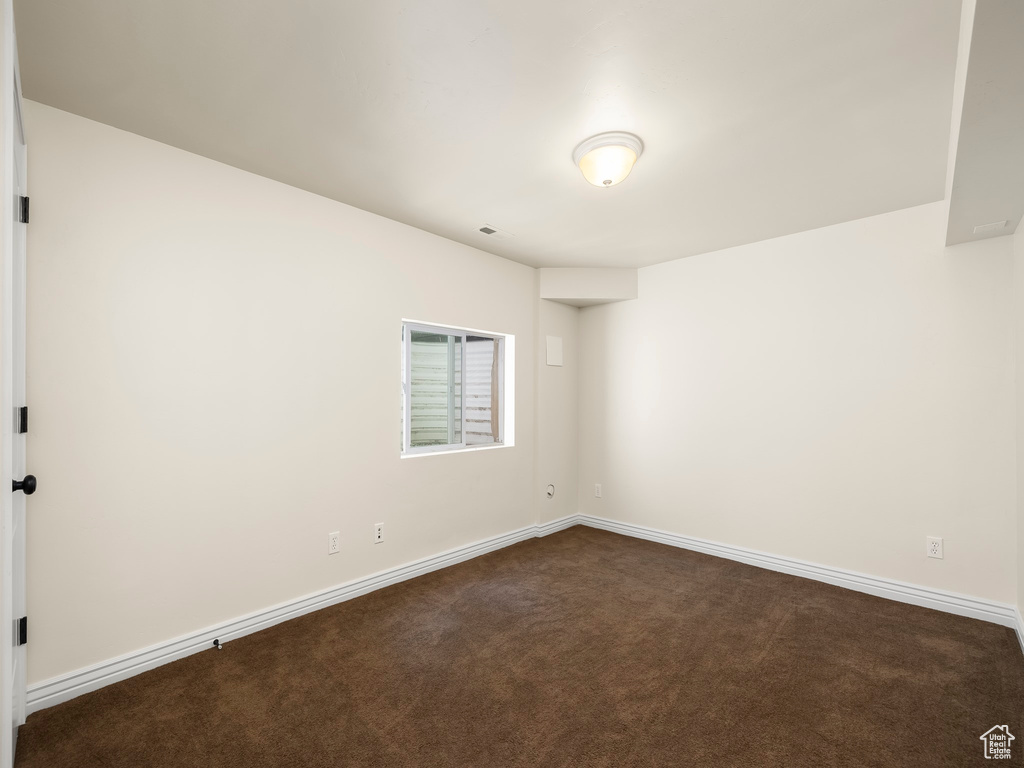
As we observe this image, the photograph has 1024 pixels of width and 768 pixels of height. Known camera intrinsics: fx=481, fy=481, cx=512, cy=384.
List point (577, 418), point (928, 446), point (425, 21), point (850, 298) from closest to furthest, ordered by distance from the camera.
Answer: point (425, 21), point (928, 446), point (850, 298), point (577, 418)

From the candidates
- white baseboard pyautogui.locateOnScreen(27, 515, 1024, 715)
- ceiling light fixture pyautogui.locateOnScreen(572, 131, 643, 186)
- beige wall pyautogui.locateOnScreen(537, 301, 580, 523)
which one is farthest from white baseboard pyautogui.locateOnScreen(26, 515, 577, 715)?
ceiling light fixture pyautogui.locateOnScreen(572, 131, 643, 186)

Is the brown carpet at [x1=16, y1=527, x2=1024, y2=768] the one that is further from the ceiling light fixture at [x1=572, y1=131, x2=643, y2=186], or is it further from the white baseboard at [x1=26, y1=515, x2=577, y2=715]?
the ceiling light fixture at [x1=572, y1=131, x2=643, y2=186]

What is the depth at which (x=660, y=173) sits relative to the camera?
255cm

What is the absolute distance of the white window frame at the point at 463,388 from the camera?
3480 millimetres

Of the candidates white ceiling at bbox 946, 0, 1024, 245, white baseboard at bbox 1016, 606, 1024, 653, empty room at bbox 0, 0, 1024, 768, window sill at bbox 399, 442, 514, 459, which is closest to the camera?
white ceiling at bbox 946, 0, 1024, 245

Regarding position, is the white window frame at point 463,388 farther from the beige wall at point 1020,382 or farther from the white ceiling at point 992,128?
the beige wall at point 1020,382

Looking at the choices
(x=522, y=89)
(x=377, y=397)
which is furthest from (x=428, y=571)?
(x=522, y=89)

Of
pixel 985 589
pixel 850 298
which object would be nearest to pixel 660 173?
pixel 850 298

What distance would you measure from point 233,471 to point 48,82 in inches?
70.2

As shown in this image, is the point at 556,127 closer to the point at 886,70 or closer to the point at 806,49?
the point at 806,49

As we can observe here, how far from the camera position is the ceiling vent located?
11.2 feet

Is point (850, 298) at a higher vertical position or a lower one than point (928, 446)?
higher

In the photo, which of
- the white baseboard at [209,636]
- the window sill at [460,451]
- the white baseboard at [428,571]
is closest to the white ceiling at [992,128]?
the white baseboard at [428,571]

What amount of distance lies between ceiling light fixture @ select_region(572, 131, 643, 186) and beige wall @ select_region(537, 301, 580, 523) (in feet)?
6.98
